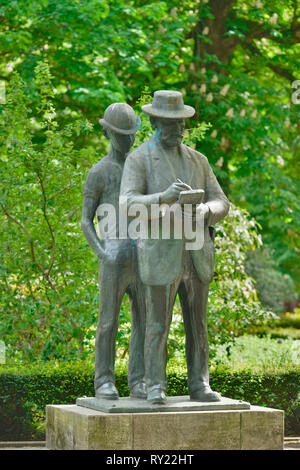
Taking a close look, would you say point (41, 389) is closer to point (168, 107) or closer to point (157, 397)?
point (157, 397)

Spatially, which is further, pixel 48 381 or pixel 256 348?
pixel 256 348

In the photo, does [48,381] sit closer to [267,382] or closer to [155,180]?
[267,382]

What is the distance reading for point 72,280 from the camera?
442 inches

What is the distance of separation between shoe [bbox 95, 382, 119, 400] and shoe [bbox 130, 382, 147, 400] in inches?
7.7

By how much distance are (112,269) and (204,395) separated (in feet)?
4.22

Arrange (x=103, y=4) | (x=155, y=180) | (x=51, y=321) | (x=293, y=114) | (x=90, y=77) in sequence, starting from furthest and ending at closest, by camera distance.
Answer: (x=293, y=114)
(x=90, y=77)
(x=103, y=4)
(x=51, y=321)
(x=155, y=180)

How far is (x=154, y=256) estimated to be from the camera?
256 inches

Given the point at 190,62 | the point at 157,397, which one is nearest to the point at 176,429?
the point at 157,397

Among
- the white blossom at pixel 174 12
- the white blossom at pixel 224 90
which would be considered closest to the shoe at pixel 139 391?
the white blossom at pixel 224 90

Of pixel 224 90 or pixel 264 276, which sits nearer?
pixel 224 90

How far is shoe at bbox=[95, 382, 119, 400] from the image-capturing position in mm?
6781
